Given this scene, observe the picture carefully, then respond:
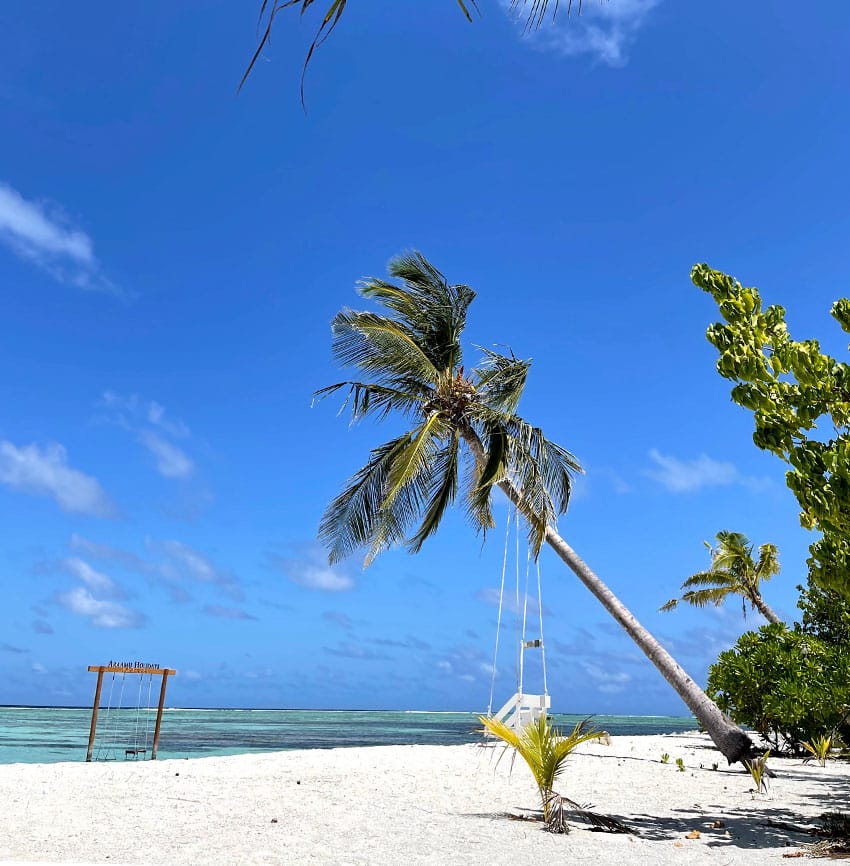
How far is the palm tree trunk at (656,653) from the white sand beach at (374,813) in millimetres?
589

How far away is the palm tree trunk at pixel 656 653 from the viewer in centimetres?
1172

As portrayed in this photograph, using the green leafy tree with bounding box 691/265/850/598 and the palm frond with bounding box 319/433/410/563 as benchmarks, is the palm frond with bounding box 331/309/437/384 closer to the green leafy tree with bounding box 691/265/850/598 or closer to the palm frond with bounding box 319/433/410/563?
the palm frond with bounding box 319/433/410/563

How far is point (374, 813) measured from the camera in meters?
7.38

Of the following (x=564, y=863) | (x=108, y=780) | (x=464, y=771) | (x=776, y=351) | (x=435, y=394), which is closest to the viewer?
(x=564, y=863)

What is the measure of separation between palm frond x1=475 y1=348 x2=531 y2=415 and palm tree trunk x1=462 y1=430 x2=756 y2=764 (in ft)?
2.87

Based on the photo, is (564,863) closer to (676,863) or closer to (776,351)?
(676,863)

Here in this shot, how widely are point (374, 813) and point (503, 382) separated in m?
8.56

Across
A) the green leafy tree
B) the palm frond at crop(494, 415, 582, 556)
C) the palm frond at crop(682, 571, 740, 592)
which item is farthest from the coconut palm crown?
the palm frond at crop(682, 571, 740, 592)

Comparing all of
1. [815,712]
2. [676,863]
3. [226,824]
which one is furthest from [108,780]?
[815,712]

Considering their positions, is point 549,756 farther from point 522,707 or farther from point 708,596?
point 708,596

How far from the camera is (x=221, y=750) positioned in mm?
23234

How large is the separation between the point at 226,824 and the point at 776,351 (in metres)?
6.67

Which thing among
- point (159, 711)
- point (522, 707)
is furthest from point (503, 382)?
point (159, 711)

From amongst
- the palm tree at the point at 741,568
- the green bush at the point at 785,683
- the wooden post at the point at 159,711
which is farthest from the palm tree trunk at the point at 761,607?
the wooden post at the point at 159,711
